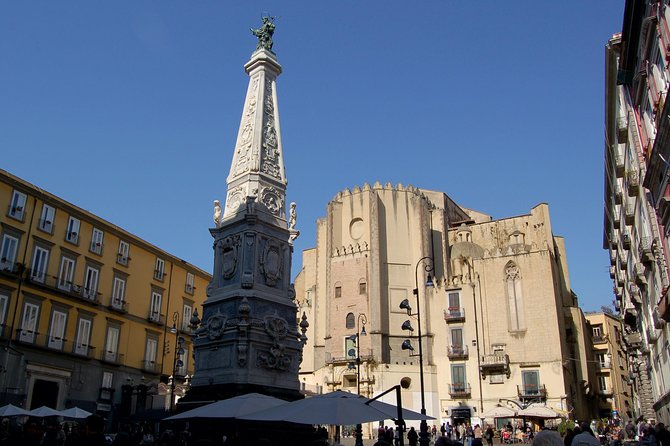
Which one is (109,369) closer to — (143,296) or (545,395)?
(143,296)

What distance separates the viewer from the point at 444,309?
48.6 metres

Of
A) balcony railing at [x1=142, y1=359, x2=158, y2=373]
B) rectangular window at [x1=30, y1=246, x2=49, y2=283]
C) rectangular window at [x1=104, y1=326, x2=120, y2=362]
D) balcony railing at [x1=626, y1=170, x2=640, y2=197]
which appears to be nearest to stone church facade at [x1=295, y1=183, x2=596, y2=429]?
balcony railing at [x1=142, y1=359, x2=158, y2=373]

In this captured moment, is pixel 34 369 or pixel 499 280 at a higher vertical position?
pixel 499 280

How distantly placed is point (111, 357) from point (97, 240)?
284 inches

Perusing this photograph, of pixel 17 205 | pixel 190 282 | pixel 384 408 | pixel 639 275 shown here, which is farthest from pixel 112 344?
pixel 639 275

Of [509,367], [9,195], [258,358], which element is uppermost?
[9,195]

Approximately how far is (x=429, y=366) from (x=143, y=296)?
78.1 feet

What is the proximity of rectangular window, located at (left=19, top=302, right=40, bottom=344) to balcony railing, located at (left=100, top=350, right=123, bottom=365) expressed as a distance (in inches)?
187

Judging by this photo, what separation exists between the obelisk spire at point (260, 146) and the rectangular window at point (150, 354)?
21091 millimetres

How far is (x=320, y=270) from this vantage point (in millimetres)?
56969

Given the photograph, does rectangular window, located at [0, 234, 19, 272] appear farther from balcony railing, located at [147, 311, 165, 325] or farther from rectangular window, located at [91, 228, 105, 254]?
balcony railing, located at [147, 311, 165, 325]

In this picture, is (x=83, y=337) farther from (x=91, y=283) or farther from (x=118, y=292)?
(x=118, y=292)

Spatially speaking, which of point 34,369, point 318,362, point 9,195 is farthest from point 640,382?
point 9,195

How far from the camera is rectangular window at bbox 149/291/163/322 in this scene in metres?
37.8
